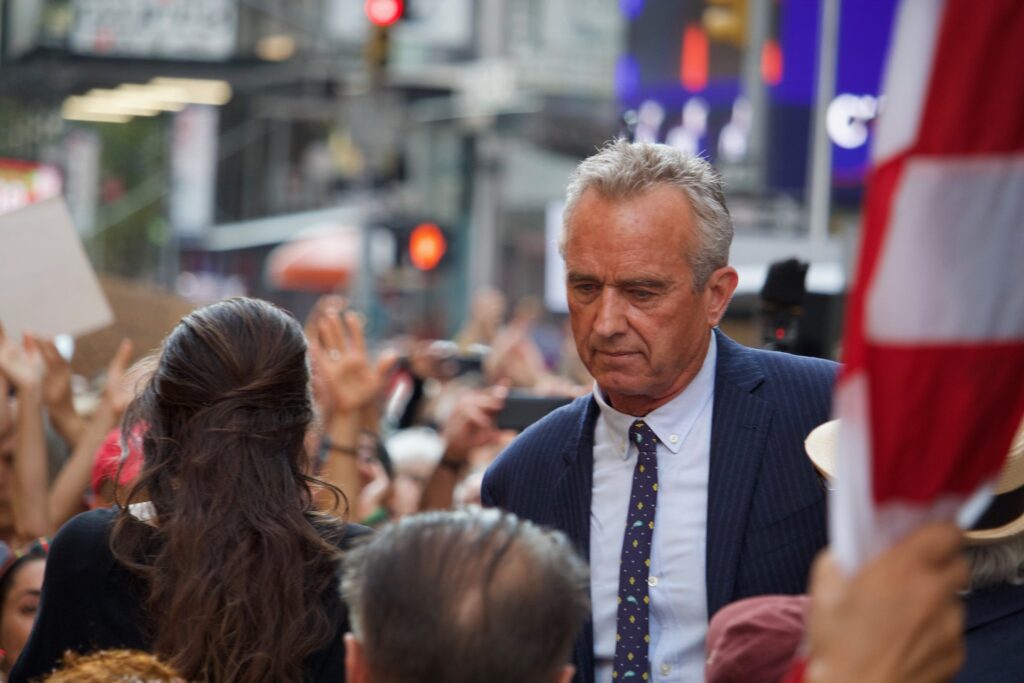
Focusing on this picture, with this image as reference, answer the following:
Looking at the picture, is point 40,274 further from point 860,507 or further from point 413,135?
point 413,135

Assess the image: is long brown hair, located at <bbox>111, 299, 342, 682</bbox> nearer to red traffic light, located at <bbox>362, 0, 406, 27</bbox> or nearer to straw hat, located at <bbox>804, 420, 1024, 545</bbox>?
straw hat, located at <bbox>804, 420, 1024, 545</bbox>

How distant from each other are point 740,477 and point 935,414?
167 centimetres

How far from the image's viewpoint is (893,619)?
5.18ft

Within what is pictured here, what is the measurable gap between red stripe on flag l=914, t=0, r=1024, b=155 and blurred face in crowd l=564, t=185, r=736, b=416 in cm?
171

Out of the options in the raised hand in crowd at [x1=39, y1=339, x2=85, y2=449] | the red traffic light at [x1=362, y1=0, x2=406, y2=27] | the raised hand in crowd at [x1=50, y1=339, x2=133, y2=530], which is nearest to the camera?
the raised hand in crowd at [x1=50, y1=339, x2=133, y2=530]

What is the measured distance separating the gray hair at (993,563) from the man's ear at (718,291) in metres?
0.88

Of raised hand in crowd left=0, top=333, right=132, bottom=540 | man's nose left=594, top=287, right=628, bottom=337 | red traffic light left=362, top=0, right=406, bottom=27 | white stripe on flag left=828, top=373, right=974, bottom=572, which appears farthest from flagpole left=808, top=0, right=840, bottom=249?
white stripe on flag left=828, top=373, right=974, bottom=572

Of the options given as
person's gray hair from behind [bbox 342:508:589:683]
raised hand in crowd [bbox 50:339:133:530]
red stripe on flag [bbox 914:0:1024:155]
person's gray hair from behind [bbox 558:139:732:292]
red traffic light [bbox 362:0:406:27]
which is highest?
red traffic light [bbox 362:0:406:27]

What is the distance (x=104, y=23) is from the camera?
666 inches

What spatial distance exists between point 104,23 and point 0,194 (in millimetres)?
9168

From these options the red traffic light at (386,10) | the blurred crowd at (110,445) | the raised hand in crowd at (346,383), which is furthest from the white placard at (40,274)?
the red traffic light at (386,10)

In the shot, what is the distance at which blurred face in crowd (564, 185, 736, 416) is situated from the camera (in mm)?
3318

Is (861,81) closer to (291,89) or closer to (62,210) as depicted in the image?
(62,210)

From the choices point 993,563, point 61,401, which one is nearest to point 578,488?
point 993,563
